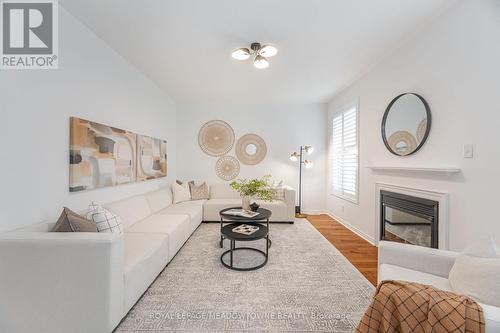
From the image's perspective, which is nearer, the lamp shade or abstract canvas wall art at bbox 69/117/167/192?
abstract canvas wall art at bbox 69/117/167/192

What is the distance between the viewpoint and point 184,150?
5004 millimetres

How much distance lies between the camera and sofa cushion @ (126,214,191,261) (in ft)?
7.87

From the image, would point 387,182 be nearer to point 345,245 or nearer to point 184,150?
point 345,245

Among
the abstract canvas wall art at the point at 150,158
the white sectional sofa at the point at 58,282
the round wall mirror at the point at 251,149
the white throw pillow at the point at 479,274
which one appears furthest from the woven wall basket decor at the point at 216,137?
the white throw pillow at the point at 479,274

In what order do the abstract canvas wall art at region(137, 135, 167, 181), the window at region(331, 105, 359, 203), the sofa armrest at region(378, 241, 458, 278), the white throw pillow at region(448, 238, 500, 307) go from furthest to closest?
1. the window at region(331, 105, 359, 203)
2. the abstract canvas wall art at region(137, 135, 167, 181)
3. the sofa armrest at region(378, 241, 458, 278)
4. the white throw pillow at region(448, 238, 500, 307)

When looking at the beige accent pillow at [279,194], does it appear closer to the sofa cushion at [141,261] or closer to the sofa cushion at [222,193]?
the sofa cushion at [222,193]

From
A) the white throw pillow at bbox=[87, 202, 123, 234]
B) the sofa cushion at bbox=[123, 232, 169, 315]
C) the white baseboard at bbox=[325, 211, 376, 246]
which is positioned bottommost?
the white baseboard at bbox=[325, 211, 376, 246]

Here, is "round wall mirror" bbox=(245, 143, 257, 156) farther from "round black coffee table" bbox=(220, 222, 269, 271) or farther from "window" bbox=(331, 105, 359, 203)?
"round black coffee table" bbox=(220, 222, 269, 271)

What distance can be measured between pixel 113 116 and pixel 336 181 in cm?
420

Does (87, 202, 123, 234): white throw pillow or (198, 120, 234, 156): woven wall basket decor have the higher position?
(198, 120, 234, 156): woven wall basket decor

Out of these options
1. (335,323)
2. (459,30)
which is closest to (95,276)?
(335,323)

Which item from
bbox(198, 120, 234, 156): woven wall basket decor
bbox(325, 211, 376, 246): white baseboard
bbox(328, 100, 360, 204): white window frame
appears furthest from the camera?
bbox(198, 120, 234, 156): woven wall basket decor

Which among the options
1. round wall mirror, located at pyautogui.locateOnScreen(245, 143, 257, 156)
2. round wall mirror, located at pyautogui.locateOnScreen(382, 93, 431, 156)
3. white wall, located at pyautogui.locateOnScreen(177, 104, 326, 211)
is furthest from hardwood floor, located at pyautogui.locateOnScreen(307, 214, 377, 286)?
round wall mirror, located at pyautogui.locateOnScreen(245, 143, 257, 156)

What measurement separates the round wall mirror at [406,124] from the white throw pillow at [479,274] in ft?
4.45
